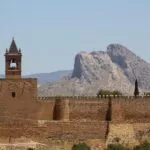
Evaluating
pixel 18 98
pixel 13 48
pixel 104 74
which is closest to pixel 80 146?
pixel 18 98

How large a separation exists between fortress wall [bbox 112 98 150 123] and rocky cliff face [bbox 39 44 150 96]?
80.0 m

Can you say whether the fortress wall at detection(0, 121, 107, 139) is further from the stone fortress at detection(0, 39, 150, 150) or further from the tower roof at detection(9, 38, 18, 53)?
the tower roof at detection(9, 38, 18, 53)

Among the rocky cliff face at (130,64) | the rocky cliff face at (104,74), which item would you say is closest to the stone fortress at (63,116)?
the rocky cliff face at (104,74)

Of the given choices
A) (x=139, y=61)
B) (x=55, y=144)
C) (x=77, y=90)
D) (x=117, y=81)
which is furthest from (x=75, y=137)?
(x=139, y=61)

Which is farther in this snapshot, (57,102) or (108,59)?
(108,59)

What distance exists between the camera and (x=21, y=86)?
66.8 m

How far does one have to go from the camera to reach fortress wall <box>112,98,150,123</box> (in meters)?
67.0

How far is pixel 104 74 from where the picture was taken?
165625 mm

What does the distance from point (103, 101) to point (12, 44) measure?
8363mm

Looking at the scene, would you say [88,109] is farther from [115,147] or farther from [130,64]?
[130,64]

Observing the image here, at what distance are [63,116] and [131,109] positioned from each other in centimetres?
520

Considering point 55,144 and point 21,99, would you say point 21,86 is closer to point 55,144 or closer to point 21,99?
point 21,99

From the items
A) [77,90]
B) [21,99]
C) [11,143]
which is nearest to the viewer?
[11,143]

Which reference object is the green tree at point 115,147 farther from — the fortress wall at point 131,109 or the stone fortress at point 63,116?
the fortress wall at point 131,109
